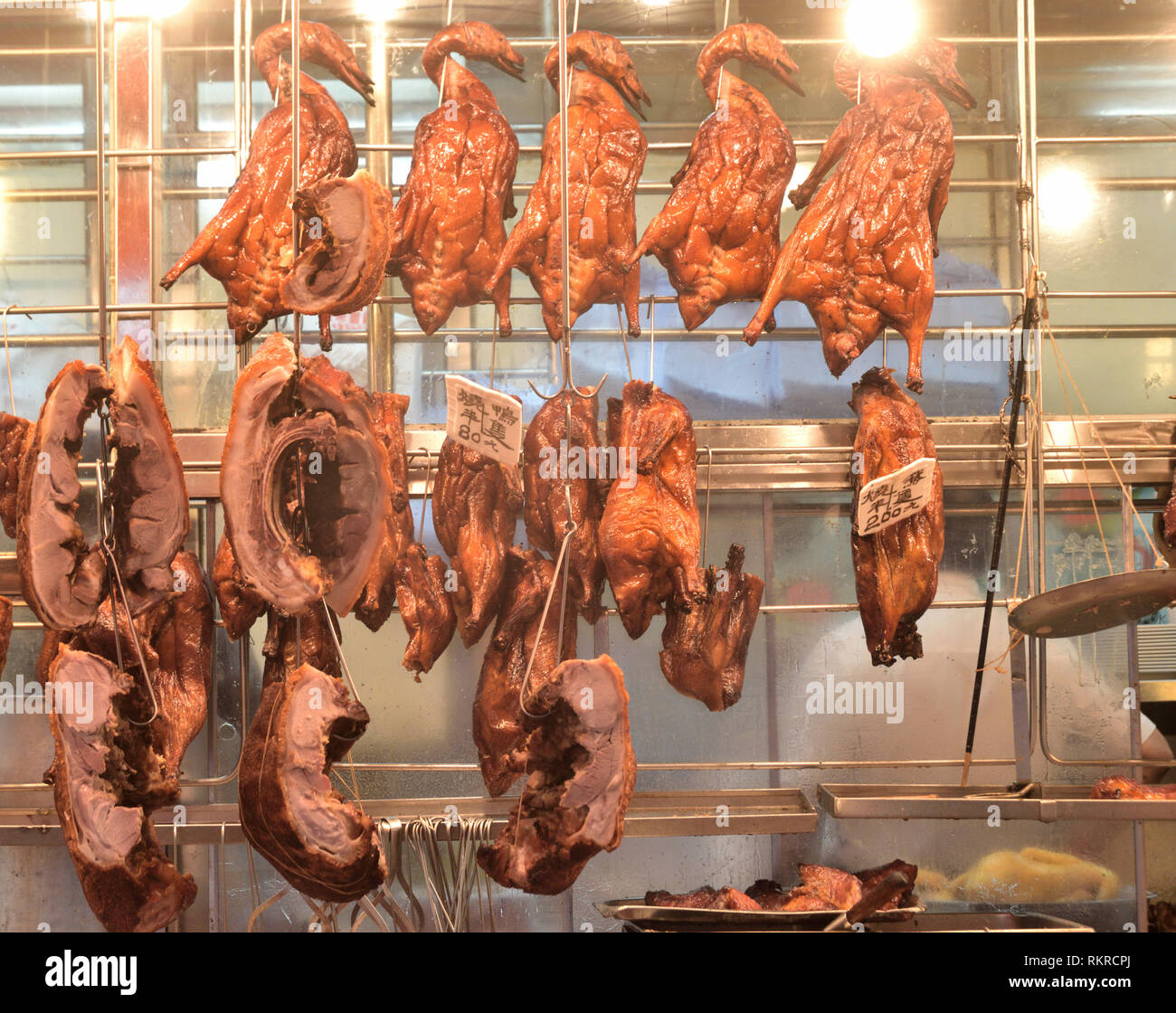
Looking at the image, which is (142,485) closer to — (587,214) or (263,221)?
(263,221)

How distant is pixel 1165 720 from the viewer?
4.66 metres

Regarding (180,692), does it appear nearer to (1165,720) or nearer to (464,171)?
(464,171)

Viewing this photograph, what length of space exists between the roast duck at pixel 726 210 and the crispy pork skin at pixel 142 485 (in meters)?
1.68

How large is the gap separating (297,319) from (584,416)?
4.03 ft

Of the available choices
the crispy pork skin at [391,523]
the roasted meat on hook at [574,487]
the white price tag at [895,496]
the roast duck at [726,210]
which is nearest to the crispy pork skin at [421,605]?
the crispy pork skin at [391,523]

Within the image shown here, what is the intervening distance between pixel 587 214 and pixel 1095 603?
208 cm

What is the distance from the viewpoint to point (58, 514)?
9.76 ft

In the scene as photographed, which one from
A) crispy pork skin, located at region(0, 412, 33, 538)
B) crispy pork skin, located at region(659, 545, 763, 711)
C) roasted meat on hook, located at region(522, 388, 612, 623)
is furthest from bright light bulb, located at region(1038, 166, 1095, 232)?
crispy pork skin, located at region(0, 412, 33, 538)

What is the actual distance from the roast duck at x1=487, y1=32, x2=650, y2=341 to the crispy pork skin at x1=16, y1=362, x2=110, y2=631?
4.66ft

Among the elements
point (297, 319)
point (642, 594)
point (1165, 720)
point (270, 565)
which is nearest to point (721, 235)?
point (642, 594)

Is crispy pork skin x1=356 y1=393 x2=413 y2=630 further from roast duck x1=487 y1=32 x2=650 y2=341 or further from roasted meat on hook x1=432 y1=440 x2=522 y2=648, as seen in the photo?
roast duck x1=487 y1=32 x2=650 y2=341

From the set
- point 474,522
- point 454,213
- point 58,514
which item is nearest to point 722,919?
point 474,522

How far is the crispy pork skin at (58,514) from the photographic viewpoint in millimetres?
2936

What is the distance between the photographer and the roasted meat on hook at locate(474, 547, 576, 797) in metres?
3.68
